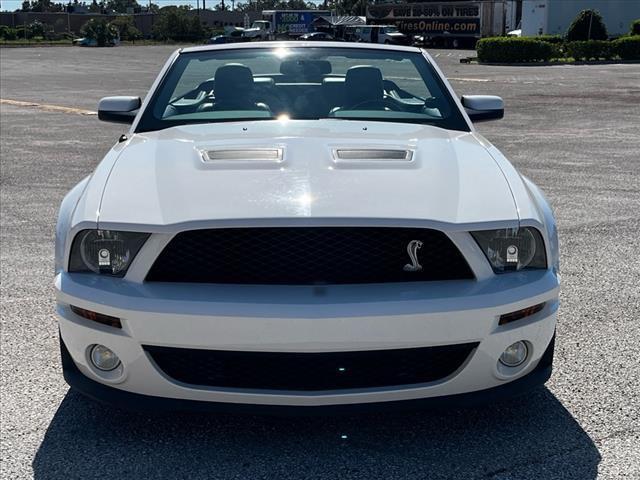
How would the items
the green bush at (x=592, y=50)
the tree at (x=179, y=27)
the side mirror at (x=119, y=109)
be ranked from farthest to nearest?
1. the tree at (x=179, y=27)
2. the green bush at (x=592, y=50)
3. the side mirror at (x=119, y=109)

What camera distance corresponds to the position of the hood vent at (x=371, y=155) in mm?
3715

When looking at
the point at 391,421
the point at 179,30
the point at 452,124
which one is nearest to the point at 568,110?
the point at 452,124

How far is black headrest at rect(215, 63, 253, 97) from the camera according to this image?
192 inches

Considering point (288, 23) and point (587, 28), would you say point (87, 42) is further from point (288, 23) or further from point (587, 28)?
point (587, 28)

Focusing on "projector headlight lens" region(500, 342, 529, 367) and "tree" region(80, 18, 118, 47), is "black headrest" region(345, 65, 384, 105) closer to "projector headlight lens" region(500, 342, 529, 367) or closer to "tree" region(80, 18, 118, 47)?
"projector headlight lens" region(500, 342, 529, 367)

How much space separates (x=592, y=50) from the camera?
39000 mm

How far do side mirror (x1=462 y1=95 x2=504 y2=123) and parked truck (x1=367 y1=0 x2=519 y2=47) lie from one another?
53615 mm

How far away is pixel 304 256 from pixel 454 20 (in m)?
60.0

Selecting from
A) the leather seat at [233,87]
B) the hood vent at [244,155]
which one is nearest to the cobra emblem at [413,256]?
the hood vent at [244,155]

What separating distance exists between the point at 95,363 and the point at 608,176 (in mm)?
7578

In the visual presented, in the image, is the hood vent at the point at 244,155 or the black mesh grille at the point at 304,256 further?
the hood vent at the point at 244,155

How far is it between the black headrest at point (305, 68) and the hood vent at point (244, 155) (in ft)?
4.64

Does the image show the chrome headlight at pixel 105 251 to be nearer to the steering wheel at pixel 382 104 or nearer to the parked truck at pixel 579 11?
the steering wheel at pixel 382 104

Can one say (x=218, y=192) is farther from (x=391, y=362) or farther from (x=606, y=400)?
(x=606, y=400)
